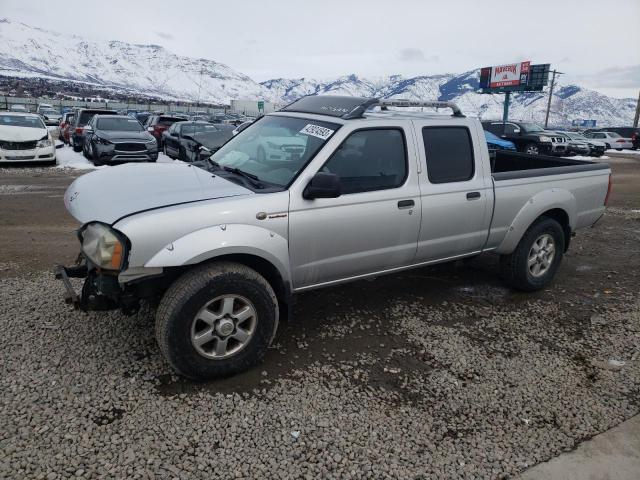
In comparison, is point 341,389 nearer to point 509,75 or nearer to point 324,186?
point 324,186

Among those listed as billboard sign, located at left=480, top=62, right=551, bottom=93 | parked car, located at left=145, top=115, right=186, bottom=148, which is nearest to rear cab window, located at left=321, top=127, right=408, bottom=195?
parked car, located at left=145, top=115, right=186, bottom=148

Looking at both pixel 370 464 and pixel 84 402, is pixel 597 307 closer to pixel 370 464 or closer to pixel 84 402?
pixel 370 464

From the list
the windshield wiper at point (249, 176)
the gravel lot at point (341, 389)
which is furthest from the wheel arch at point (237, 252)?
the gravel lot at point (341, 389)

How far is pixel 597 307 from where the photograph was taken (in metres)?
4.85

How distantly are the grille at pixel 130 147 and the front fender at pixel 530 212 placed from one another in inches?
454

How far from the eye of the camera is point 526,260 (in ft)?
16.2

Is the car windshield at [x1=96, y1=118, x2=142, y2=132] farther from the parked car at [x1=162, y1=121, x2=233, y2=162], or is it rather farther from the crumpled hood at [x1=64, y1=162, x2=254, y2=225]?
the crumpled hood at [x1=64, y1=162, x2=254, y2=225]

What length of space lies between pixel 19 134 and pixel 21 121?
1046 mm

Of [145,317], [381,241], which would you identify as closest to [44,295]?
[145,317]

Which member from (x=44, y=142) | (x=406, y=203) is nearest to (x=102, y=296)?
(x=406, y=203)

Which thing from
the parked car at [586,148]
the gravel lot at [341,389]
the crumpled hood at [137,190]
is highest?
the crumpled hood at [137,190]

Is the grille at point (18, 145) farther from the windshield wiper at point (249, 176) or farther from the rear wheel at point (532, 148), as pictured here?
the rear wheel at point (532, 148)

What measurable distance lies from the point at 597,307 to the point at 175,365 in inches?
162

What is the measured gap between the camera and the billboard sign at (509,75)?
185 ft
